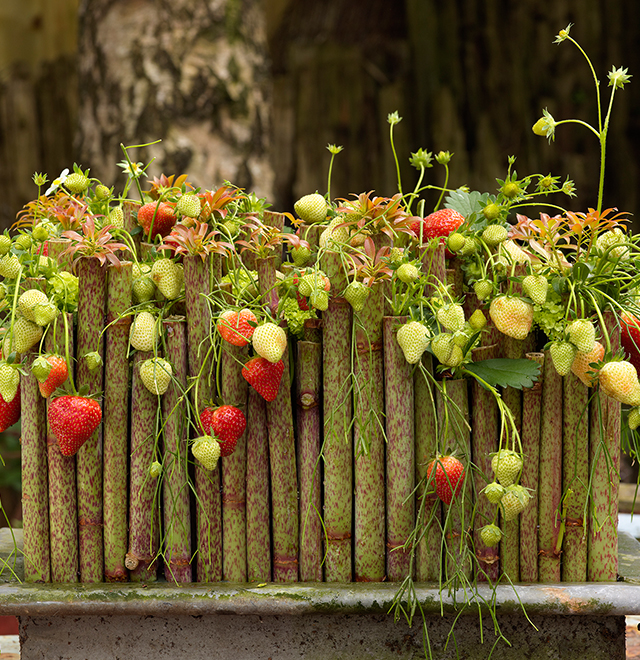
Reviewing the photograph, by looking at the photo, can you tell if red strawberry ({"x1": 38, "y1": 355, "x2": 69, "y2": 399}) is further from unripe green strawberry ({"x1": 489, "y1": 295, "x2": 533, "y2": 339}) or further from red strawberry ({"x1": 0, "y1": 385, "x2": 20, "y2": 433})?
unripe green strawberry ({"x1": 489, "y1": 295, "x2": 533, "y2": 339})

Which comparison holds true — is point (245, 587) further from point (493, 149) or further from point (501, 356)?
point (493, 149)

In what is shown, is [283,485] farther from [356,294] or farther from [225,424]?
[356,294]

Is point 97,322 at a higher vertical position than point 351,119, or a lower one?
lower

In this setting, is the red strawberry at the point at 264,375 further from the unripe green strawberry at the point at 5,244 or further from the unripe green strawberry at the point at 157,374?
the unripe green strawberry at the point at 5,244

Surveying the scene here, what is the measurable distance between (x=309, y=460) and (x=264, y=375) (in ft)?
0.41

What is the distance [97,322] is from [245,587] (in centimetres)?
34

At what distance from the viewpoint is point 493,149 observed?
2.63 m

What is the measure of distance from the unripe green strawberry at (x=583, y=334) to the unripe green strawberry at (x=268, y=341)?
30 centimetres

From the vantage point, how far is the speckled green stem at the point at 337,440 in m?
0.76

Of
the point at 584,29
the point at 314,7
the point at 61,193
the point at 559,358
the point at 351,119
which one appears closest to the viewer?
the point at 559,358

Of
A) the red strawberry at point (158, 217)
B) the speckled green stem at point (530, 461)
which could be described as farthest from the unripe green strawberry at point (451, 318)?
the red strawberry at point (158, 217)

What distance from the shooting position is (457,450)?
2.55 ft

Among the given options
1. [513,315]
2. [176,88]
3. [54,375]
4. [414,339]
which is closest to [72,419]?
[54,375]

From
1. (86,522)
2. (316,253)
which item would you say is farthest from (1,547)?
(316,253)
